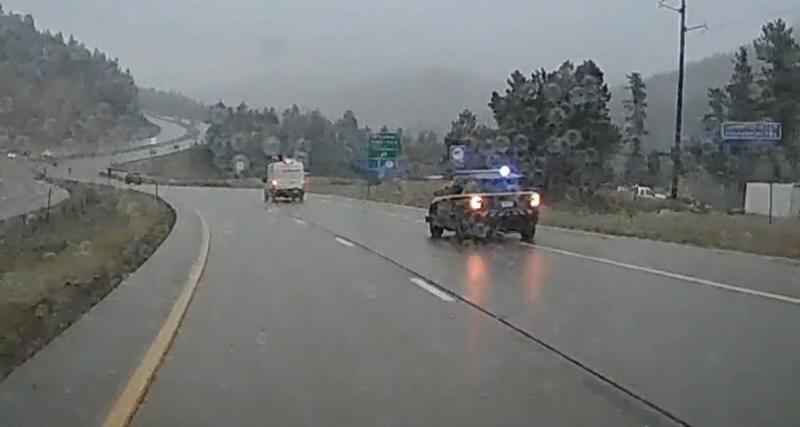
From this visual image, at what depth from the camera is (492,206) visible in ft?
84.9

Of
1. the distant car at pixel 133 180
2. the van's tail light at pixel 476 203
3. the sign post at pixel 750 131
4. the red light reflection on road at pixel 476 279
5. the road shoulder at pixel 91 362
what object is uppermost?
the sign post at pixel 750 131

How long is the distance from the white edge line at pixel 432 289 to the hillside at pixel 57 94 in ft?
112

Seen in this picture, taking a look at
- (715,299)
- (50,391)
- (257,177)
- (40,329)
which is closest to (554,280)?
(715,299)

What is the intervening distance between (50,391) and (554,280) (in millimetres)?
9655

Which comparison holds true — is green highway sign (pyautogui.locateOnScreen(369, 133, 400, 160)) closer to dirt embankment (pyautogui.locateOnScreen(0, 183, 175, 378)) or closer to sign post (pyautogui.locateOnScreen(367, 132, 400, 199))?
sign post (pyautogui.locateOnScreen(367, 132, 400, 199))

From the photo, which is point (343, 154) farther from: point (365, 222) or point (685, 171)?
point (365, 222)

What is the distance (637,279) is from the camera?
1638 centimetres

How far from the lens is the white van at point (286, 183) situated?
65.3m

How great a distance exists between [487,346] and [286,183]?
5556 centimetres

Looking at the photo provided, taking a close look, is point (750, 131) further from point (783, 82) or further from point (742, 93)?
point (742, 93)

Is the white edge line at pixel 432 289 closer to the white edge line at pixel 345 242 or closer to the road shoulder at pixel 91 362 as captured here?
the road shoulder at pixel 91 362

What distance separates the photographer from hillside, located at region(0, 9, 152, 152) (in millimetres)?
51625

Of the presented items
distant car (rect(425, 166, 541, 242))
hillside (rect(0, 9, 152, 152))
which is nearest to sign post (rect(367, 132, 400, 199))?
hillside (rect(0, 9, 152, 152))

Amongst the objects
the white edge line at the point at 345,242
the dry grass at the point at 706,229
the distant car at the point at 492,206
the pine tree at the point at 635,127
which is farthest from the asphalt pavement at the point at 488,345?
the pine tree at the point at 635,127
